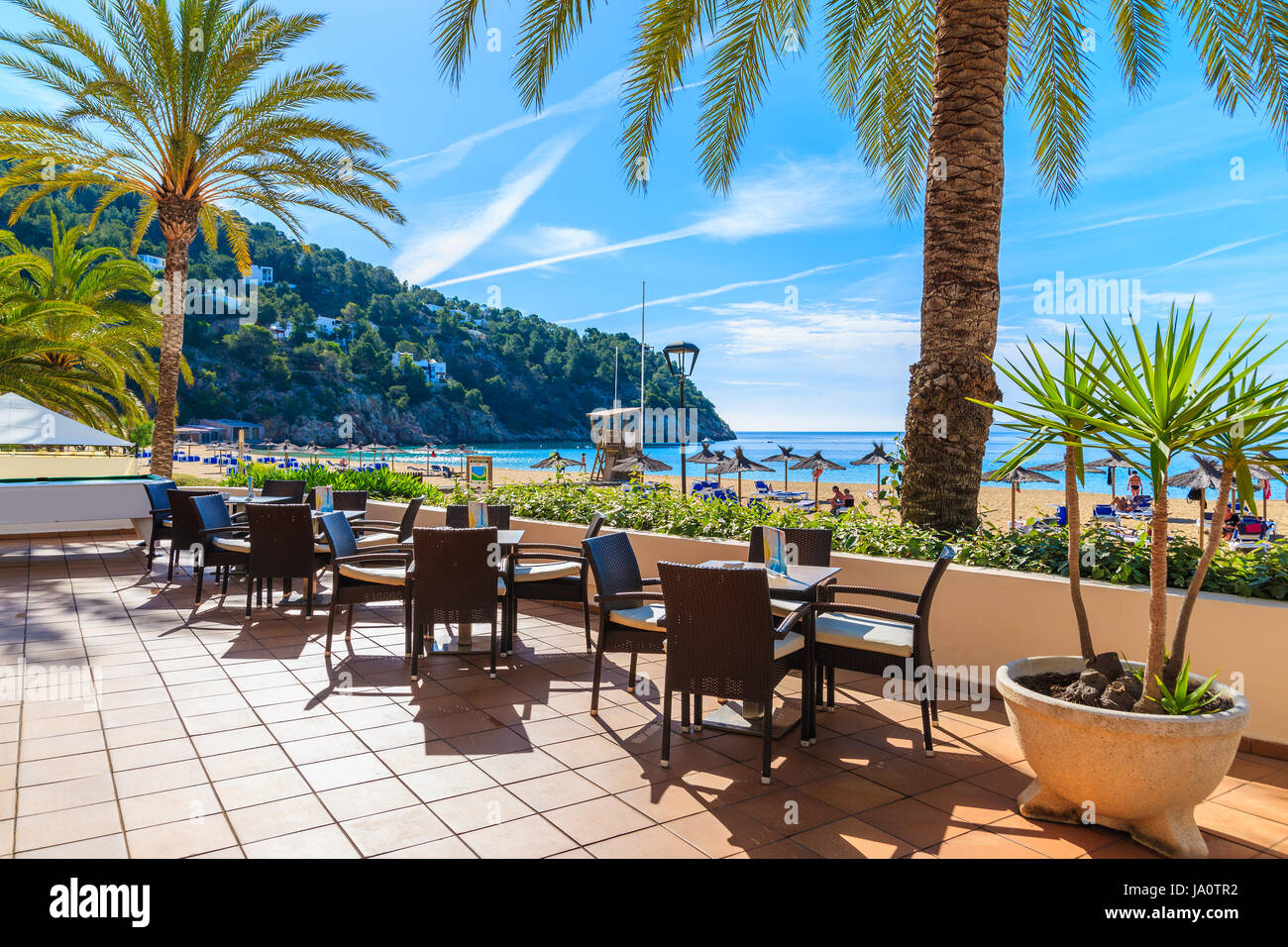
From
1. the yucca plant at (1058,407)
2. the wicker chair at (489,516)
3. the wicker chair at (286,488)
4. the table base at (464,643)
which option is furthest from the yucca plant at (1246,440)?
the wicker chair at (286,488)

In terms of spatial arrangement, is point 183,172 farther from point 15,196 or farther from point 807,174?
point 15,196

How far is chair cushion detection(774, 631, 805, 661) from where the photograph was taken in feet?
11.2

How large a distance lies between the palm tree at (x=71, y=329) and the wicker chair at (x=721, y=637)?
534 inches

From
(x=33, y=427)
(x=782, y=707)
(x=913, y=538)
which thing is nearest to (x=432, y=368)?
(x=33, y=427)

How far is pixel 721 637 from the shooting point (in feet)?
10.6

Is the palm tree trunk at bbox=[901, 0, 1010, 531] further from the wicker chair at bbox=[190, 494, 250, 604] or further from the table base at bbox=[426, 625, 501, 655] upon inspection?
the wicker chair at bbox=[190, 494, 250, 604]

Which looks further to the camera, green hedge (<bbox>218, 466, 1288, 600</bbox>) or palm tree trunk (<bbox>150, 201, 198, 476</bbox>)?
palm tree trunk (<bbox>150, 201, 198, 476</bbox>)

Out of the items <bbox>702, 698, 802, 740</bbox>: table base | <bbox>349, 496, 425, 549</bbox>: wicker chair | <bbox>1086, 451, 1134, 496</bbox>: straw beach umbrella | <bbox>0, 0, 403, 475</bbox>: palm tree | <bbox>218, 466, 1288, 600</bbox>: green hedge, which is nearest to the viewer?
<bbox>1086, 451, 1134, 496</bbox>: straw beach umbrella

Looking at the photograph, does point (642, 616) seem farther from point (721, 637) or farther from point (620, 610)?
point (721, 637)

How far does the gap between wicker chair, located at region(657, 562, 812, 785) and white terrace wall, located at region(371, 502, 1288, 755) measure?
1541mm

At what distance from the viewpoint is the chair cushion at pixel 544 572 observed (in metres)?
5.15

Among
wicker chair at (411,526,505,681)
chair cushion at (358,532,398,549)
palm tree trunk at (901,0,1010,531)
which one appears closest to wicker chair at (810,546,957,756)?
palm tree trunk at (901,0,1010,531)

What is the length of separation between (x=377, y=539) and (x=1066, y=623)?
17.6 feet

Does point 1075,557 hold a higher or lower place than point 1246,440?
lower
